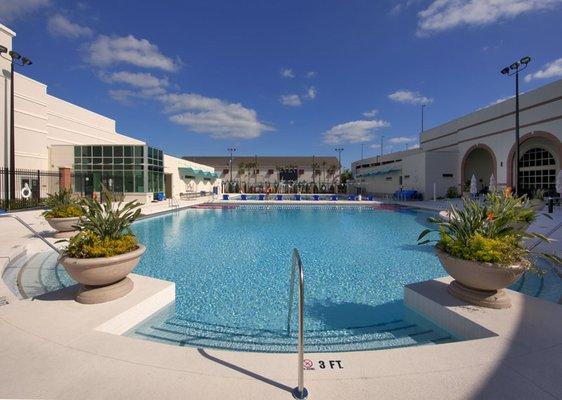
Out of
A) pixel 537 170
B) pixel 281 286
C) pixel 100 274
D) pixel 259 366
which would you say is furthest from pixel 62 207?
pixel 537 170

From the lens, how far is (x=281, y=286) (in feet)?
19.6

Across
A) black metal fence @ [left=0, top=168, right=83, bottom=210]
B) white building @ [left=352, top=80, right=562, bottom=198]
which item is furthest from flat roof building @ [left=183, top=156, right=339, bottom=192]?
black metal fence @ [left=0, top=168, right=83, bottom=210]

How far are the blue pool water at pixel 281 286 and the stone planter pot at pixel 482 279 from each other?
63cm

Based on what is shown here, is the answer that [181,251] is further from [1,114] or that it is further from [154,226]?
[1,114]

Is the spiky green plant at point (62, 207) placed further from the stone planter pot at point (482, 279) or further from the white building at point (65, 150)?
the white building at point (65, 150)

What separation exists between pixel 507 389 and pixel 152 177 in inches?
1029

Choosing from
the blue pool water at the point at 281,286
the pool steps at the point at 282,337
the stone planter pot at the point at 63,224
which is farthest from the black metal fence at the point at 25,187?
the pool steps at the point at 282,337

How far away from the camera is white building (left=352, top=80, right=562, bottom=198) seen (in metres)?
19.9

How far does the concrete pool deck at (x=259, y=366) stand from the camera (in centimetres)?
221

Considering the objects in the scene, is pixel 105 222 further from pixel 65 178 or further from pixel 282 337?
pixel 65 178

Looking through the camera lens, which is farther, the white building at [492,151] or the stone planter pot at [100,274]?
the white building at [492,151]

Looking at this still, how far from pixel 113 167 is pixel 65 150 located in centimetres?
415

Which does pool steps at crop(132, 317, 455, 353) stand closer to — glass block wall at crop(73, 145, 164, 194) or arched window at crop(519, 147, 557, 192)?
glass block wall at crop(73, 145, 164, 194)

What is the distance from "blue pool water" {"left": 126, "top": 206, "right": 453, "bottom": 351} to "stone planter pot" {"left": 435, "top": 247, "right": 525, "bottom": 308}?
0.63 metres
